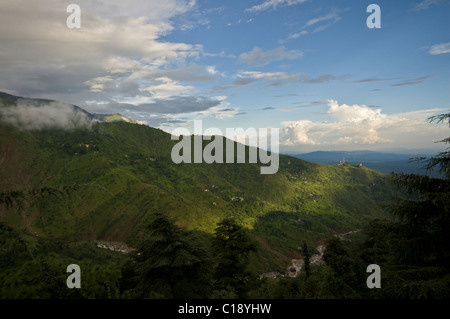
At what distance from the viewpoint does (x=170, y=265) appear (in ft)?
42.2

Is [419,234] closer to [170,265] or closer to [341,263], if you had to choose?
[170,265]

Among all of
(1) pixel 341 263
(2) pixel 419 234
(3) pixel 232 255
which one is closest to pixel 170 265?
(3) pixel 232 255

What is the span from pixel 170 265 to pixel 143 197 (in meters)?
102

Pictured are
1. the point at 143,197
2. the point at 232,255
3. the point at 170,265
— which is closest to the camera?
the point at 170,265

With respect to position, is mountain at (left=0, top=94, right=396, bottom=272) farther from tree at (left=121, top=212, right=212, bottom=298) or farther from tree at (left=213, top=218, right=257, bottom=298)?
tree at (left=121, top=212, right=212, bottom=298)

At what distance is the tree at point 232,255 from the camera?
18.3 metres

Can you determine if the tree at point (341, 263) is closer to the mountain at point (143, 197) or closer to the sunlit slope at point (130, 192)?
the mountain at point (143, 197)

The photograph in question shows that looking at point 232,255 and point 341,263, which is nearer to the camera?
point 232,255

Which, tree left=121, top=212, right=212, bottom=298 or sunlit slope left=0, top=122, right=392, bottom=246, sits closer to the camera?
tree left=121, top=212, right=212, bottom=298

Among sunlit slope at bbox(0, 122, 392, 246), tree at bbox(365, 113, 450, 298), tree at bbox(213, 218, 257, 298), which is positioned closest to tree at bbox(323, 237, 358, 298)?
tree at bbox(213, 218, 257, 298)

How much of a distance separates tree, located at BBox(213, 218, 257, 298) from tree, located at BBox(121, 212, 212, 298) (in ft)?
14.3

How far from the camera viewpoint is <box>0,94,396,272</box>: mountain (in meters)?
96.5

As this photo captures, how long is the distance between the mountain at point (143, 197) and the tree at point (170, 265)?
5462 cm
